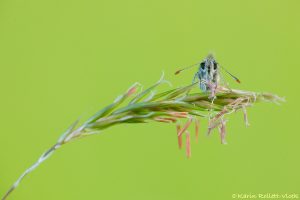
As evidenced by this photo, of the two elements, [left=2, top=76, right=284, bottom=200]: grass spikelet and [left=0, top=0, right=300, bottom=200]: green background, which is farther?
[left=0, top=0, right=300, bottom=200]: green background

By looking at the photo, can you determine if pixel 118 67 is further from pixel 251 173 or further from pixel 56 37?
pixel 251 173

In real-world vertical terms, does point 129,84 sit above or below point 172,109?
above

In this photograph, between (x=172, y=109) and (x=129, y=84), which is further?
(x=129, y=84)

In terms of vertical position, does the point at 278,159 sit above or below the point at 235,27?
below

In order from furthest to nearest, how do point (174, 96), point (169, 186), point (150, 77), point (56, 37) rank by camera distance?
1. point (56, 37)
2. point (150, 77)
3. point (169, 186)
4. point (174, 96)

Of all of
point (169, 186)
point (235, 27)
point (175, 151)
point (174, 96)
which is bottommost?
point (169, 186)

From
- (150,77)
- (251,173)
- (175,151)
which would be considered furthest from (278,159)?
(150,77)

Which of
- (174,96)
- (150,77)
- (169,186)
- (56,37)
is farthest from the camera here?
(56,37)

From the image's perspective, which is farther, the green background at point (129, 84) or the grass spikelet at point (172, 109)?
the green background at point (129, 84)
